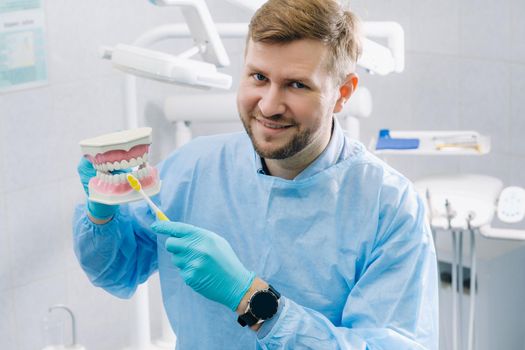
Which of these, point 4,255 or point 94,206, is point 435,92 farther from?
point 94,206

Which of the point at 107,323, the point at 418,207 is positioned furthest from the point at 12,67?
the point at 418,207

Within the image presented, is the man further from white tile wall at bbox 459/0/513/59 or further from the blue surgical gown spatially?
white tile wall at bbox 459/0/513/59

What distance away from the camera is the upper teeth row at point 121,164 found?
1.79m

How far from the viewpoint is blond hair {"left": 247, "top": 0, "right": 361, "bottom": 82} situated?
1.70 meters

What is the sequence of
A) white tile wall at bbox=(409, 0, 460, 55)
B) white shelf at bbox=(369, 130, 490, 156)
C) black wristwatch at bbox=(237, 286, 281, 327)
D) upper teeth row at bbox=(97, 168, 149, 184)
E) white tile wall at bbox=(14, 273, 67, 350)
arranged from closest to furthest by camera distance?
black wristwatch at bbox=(237, 286, 281, 327)
upper teeth row at bbox=(97, 168, 149, 184)
white shelf at bbox=(369, 130, 490, 156)
white tile wall at bbox=(14, 273, 67, 350)
white tile wall at bbox=(409, 0, 460, 55)

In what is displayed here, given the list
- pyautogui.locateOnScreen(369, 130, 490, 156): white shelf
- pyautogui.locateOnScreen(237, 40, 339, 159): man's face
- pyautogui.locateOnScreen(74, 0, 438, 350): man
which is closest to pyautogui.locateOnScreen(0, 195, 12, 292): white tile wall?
pyautogui.locateOnScreen(74, 0, 438, 350): man

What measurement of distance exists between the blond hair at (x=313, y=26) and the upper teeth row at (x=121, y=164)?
303mm

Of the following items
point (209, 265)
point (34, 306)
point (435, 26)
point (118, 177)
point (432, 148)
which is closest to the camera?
point (209, 265)

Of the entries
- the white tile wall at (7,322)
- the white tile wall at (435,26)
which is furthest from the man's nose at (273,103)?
the white tile wall at (435,26)

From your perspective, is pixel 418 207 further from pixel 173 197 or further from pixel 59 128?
pixel 59 128

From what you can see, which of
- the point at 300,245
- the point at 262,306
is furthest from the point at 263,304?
the point at 300,245

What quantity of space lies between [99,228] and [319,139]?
451 millimetres

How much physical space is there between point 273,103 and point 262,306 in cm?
35

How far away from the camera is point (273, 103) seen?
171 cm
